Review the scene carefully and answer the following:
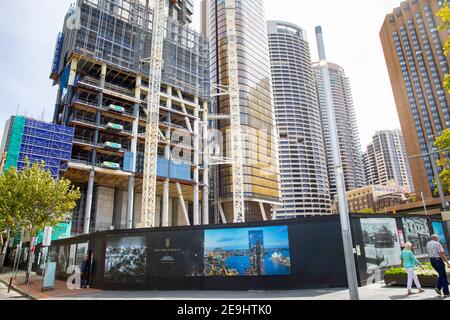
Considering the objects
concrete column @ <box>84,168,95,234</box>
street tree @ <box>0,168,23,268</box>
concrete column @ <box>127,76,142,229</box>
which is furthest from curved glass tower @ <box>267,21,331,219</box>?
street tree @ <box>0,168,23,268</box>

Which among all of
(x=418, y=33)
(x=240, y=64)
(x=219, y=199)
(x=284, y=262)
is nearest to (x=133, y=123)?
(x=219, y=199)

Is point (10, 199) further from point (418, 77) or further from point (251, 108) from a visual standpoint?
point (418, 77)

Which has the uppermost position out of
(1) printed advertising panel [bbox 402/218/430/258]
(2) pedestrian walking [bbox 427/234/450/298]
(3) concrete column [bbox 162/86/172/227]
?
(3) concrete column [bbox 162/86/172/227]

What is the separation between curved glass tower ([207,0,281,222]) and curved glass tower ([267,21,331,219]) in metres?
52.6

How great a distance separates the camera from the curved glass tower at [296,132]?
504 ft

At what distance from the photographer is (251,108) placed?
89.9 meters

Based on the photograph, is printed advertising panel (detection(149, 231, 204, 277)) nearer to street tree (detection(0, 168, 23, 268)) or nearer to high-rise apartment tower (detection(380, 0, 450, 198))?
street tree (detection(0, 168, 23, 268))

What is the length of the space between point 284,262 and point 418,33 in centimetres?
13884

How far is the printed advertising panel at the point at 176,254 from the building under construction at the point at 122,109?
129 ft

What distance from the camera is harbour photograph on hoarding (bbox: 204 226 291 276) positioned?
14.8m

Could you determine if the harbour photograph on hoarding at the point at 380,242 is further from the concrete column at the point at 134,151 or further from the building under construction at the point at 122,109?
the building under construction at the point at 122,109

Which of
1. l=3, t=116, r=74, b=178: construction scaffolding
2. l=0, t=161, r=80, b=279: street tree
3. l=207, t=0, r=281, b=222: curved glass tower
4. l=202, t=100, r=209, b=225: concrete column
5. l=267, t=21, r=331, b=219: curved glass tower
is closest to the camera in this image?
l=0, t=161, r=80, b=279: street tree
